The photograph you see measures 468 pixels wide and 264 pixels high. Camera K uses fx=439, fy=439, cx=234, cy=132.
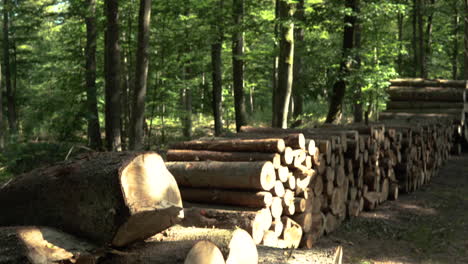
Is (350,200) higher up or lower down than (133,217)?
lower down

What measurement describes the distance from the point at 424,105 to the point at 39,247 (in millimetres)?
15173

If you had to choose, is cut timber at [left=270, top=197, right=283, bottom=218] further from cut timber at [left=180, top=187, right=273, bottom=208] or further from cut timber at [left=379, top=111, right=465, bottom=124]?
→ cut timber at [left=379, top=111, right=465, bottom=124]

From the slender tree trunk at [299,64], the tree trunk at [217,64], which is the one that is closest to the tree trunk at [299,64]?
the slender tree trunk at [299,64]

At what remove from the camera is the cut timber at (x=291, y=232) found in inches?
224

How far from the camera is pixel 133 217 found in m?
3.02

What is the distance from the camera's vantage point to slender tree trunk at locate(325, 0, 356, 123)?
42.3 feet

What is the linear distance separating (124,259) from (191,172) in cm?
277

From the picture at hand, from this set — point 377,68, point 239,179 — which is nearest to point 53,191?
point 239,179

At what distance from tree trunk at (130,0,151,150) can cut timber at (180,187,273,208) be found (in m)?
5.69

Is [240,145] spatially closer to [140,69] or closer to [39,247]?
[39,247]

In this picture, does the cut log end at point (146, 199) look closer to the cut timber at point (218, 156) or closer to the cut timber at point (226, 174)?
the cut timber at point (226, 174)

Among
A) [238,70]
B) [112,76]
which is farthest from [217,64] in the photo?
[112,76]

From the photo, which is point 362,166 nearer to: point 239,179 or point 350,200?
point 350,200

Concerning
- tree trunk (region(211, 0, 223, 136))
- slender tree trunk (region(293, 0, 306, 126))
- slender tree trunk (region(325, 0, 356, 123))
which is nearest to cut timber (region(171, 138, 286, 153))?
slender tree trunk (region(293, 0, 306, 126))
